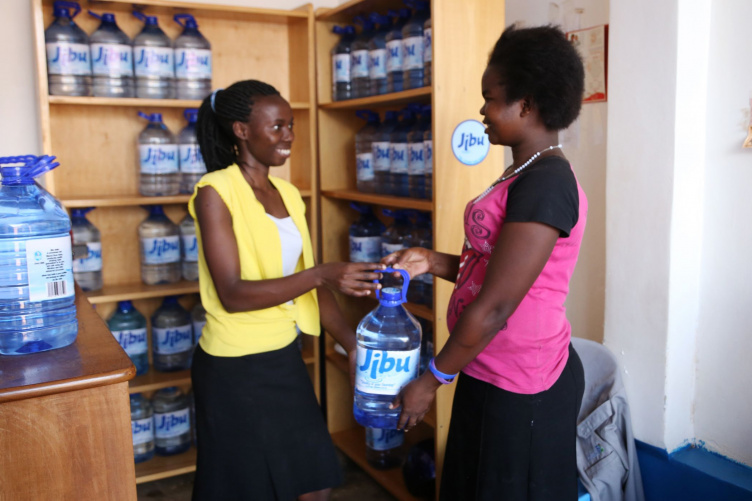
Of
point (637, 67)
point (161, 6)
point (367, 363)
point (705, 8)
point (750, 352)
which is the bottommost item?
point (750, 352)

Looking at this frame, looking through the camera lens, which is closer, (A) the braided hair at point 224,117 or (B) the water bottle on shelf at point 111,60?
(A) the braided hair at point 224,117

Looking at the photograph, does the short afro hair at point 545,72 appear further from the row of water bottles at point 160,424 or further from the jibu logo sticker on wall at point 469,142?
the row of water bottles at point 160,424

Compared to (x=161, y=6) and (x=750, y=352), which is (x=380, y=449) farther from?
(x=161, y=6)

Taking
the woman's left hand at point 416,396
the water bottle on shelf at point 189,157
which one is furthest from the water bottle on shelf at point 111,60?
the woman's left hand at point 416,396

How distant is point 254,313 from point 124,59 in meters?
1.56

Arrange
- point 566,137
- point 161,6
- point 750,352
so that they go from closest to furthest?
point 750,352 → point 566,137 → point 161,6

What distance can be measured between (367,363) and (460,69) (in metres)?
1.22

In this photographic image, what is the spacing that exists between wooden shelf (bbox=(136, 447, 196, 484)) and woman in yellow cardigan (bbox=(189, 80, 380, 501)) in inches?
43.9

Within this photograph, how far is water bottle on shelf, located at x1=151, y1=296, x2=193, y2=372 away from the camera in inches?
117

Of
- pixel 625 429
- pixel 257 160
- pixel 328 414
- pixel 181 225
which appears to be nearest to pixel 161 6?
pixel 181 225

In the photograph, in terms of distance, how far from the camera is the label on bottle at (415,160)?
2398 mm

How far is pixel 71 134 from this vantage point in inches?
114

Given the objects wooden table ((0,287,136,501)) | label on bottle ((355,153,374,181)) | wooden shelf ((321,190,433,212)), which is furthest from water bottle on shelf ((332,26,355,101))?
wooden table ((0,287,136,501))

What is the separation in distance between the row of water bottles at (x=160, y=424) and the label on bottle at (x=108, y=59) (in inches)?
57.6
